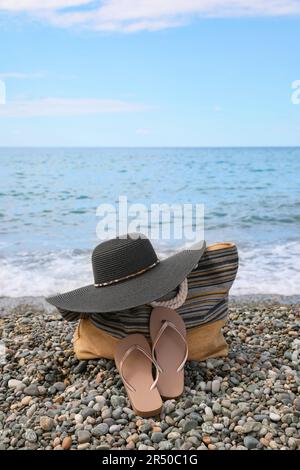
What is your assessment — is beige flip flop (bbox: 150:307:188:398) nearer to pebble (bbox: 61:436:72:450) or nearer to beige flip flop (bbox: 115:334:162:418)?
beige flip flop (bbox: 115:334:162:418)

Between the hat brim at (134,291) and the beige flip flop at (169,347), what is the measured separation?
15 centimetres

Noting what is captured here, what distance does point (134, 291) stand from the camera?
3.35 metres

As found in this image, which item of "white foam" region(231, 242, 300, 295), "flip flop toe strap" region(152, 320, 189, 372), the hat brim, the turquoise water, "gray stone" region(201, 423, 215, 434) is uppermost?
the hat brim

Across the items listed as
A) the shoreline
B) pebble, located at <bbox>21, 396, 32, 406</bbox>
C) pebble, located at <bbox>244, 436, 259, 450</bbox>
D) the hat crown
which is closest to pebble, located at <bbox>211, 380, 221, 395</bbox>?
pebble, located at <bbox>244, 436, 259, 450</bbox>

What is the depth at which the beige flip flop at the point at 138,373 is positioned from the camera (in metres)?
2.98

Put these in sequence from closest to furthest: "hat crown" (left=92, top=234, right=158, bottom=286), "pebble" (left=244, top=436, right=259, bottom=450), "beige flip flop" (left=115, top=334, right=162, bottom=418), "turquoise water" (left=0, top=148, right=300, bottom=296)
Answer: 1. "pebble" (left=244, top=436, right=259, bottom=450)
2. "beige flip flop" (left=115, top=334, right=162, bottom=418)
3. "hat crown" (left=92, top=234, right=158, bottom=286)
4. "turquoise water" (left=0, top=148, right=300, bottom=296)

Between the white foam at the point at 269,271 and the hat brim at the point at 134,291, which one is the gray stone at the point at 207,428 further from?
the white foam at the point at 269,271

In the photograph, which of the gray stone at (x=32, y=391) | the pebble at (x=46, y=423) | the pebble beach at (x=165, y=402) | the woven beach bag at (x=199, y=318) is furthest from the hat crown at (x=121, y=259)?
the pebble at (x=46, y=423)

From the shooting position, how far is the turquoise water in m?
6.58

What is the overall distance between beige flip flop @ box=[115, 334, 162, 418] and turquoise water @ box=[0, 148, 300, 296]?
2.78 m

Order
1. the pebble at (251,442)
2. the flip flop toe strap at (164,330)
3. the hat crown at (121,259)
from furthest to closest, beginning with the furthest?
the hat crown at (121,259), the flip flop toe strap at (164,330), the pebble at (251,442)

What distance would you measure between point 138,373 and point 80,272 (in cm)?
368

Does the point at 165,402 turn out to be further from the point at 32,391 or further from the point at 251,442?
the point at 32,391
